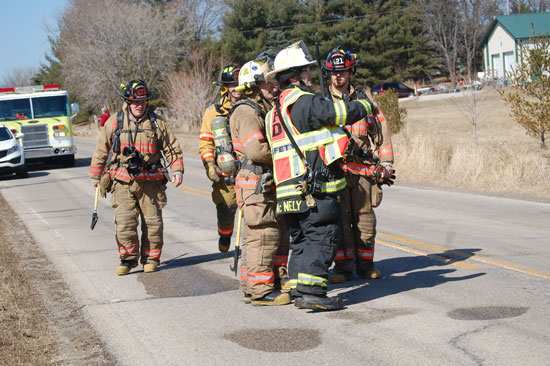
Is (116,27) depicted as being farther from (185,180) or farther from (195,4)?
(185,180)

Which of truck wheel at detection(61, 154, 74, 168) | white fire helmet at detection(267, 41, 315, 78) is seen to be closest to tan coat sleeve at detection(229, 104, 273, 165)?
white fire helmet at detection(267, 41, 315, 78)

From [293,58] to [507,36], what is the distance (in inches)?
1981

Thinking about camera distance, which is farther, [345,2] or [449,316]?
[345,2]

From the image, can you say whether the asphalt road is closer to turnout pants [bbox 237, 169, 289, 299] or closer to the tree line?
turnout pants [bbox 237, 169, 289, 299]

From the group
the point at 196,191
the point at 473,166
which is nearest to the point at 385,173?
the point at 473,166

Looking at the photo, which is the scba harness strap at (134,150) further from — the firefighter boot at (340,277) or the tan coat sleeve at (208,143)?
the firefighter boot at (340,277)

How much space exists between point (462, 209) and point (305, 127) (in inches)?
274

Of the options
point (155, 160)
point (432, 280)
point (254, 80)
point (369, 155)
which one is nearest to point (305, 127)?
point (254, 80)

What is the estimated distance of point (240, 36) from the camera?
57500mm

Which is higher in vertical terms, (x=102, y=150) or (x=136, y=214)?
(x=102, y=150)

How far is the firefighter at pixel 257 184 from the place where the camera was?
619 centimetres

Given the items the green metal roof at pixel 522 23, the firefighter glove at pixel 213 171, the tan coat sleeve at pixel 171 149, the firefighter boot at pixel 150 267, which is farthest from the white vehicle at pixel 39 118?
the green metal roof at pixel 522 23

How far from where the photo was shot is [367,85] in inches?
2366

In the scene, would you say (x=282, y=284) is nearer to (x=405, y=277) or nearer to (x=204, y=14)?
(x=405, y=277)
